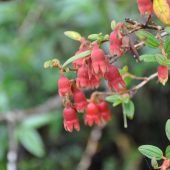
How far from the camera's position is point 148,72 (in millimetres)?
3773

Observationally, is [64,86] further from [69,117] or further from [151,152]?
[151,152]

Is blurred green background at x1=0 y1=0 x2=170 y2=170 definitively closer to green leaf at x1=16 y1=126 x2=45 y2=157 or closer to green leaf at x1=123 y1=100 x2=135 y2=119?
green leaf at x1=16 y1=126 x2=45 y2=157

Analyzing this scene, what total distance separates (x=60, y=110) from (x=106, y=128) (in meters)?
0.41

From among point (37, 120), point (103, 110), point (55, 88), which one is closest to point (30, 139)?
point (37, 120)

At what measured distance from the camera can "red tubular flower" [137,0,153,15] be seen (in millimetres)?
1625

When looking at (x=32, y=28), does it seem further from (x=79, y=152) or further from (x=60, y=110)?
(x=79, y=152)

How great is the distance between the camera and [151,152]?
1.76 metres

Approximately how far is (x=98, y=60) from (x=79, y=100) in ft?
0.98

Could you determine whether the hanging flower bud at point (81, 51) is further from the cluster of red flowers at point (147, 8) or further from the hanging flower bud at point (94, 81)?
the cluster of red flowers at point (147, 8)

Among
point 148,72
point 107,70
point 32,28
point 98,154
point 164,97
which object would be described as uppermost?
point 107,70

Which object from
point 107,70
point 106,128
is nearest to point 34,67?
point 106,128

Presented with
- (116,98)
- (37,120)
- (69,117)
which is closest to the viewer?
(69,117)

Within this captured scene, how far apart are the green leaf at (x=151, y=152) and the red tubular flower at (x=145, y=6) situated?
0.44m

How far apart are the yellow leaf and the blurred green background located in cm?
192
